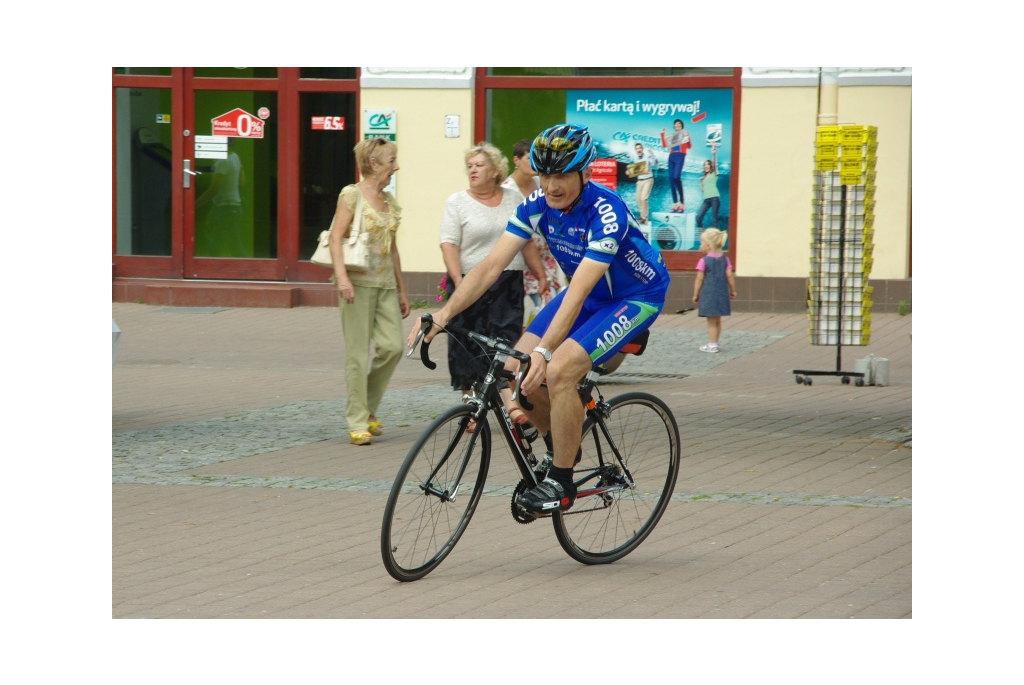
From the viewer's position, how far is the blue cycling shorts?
5547mm

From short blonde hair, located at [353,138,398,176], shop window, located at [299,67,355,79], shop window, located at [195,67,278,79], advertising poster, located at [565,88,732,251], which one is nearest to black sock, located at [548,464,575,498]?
short blonde hair, located at [353,138,398,176]

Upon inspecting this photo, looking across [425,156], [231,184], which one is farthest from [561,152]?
[231,184]

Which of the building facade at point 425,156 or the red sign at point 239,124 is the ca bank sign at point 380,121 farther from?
the red sign at point 239,124

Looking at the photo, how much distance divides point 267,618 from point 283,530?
1.51m

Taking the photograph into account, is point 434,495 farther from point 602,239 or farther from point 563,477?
point 602,239

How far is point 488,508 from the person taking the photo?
6.91 meters

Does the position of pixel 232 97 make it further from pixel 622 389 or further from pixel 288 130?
pixel 622 389

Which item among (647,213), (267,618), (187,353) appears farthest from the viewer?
(647,213)

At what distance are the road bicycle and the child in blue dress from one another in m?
7.34

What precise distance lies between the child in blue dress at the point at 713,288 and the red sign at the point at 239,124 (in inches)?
273

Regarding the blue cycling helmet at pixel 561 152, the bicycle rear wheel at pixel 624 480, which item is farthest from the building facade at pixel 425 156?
the blue cycling helmet at pixel 561 152

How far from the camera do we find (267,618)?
16.1ft

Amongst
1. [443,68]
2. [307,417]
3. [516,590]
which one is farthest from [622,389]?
[443,68]

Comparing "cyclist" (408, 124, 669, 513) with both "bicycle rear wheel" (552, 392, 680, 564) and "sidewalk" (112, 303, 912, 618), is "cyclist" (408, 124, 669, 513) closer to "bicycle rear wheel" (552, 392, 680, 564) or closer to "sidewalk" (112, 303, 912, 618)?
"bicycle rear wheel" (552, 392, 680, 564)
